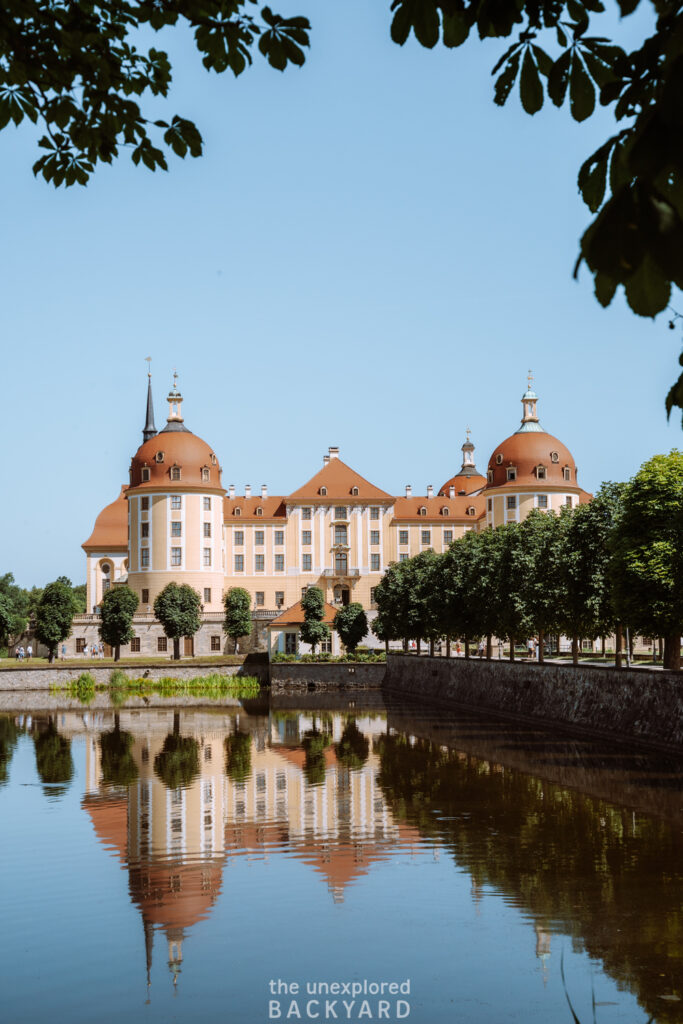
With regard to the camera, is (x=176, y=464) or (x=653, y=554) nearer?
(x=653, y=554)

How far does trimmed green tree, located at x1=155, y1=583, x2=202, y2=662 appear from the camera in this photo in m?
73.1

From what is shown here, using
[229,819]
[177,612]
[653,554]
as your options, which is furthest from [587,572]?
[177,612]

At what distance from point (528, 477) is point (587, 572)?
155ft

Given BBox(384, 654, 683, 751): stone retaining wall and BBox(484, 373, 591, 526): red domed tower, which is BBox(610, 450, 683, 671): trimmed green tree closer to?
BBox(384, 654, 683, 751): stone retaining wall

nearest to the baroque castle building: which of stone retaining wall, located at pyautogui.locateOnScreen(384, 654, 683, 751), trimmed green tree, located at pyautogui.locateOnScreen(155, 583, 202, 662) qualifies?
trimmed green tree, located at pyautogui.locateOnScreen(155, 583, 202, 662)

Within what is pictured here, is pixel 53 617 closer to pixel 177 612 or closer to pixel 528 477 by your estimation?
pixel 177 612

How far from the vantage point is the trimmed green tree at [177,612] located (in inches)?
2876

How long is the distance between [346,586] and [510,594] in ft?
152

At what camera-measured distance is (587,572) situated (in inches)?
1475

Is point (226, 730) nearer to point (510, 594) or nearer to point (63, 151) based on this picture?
point (510, 594)

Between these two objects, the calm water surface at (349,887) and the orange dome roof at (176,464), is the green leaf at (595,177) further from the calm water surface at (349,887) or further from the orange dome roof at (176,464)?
the orange dome roof at (176,464)

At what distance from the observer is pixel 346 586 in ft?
293

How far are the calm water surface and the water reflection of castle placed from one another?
86 mm

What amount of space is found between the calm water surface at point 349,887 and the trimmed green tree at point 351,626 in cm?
4045
